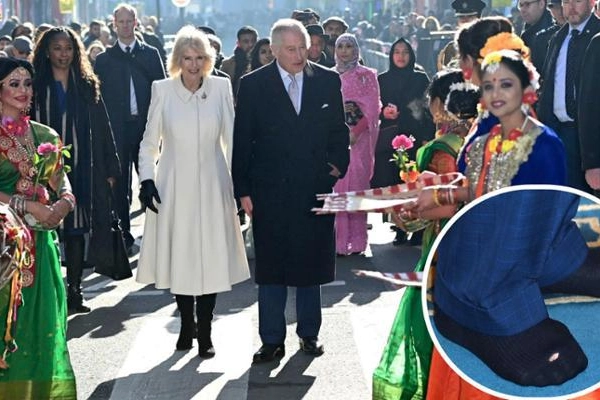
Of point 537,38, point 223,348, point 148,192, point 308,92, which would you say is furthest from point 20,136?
point 537,38

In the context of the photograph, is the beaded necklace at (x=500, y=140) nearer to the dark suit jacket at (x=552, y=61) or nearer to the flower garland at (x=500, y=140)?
the flower garland at (x=500, y=140)

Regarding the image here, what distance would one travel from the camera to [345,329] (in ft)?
30.9

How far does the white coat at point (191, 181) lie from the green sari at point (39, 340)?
1.37 m

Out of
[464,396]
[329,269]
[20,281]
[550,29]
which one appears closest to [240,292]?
[329,269]

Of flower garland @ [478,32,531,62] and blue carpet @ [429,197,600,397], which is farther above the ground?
flower garland @ [478,32,531,62]

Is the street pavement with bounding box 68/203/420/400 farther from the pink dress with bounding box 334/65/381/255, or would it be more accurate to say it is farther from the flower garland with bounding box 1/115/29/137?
the flower garland with bounding box 1/115/29/137

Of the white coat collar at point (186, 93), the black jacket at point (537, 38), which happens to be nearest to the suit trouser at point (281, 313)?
the white coat collar at point (186, 93)

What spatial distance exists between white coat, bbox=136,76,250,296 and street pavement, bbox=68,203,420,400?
48cm

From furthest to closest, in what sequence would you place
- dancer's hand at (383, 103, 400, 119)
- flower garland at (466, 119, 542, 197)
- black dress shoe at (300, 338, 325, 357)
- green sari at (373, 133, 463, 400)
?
dancer's hand at (383, 103, 400, 119)
black dress shoe at (300, 338, 325, 357)
green sari at (373, 133, 463, 400)
flower garland at (466, 119, 542, 197)

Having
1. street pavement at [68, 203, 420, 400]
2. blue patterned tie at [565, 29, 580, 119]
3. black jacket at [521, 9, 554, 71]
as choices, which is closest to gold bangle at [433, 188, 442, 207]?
street pavement at [68, 203, 420, 400]

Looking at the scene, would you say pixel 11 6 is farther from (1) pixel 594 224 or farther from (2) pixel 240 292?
(1) pixel 594 224

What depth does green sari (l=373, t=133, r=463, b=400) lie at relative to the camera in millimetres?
6633

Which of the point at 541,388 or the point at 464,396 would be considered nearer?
the point at 541,388

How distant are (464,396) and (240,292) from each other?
4.85 m
